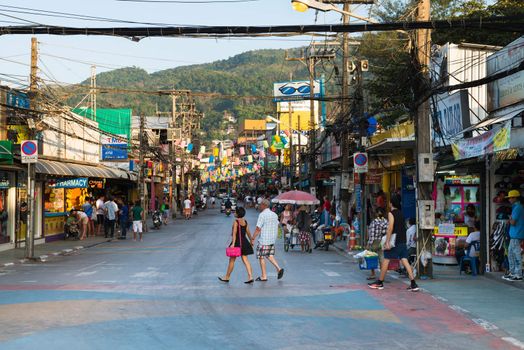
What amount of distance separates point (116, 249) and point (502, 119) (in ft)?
58.2

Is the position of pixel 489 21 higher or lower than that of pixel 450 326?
higher

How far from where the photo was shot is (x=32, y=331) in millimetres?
10406

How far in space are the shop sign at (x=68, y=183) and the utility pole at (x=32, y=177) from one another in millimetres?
6508

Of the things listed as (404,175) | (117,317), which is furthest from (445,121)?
(117,317)

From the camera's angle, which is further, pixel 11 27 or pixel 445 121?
pixel 445 121

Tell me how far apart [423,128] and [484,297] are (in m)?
5.25

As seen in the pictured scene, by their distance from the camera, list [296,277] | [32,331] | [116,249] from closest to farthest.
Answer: [32,331] < [296,277] < [116,249]

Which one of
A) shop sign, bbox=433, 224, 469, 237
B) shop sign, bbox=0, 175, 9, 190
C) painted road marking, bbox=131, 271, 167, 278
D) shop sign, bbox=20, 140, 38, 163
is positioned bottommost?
painted road marking, bbox=131, 271, 167, 278

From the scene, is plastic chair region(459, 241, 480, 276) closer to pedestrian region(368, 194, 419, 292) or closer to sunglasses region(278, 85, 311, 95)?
pedestrian region(368, 194, 419, 292)

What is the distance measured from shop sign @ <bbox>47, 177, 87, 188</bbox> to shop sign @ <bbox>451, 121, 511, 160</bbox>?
77.6ft

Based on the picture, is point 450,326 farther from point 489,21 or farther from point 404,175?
point 404,175

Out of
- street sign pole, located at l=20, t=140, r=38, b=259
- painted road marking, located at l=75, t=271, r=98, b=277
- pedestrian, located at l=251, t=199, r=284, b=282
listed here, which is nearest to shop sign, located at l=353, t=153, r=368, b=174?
pedestrian, located at l=251, t=199, r=284, b=282

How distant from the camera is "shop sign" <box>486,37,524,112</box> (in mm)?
18125

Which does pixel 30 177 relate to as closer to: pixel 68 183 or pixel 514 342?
pixel 68 183
